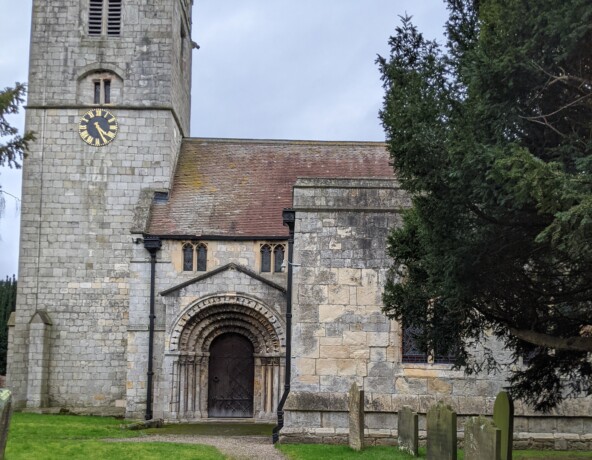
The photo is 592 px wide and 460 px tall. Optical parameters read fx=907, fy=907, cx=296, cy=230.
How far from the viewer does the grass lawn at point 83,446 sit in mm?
13930

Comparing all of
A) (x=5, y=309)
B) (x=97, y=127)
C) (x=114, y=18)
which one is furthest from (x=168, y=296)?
(x=5, y=309)

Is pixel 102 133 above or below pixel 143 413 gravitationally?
above

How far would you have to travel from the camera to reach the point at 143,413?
2514 centimetres

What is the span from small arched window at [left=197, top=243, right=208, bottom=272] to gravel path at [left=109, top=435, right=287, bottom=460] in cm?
736

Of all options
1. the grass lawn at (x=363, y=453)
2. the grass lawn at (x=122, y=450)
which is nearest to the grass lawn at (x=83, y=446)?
the grass lawn at (x=122, y=450)

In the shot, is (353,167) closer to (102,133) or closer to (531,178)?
(102,133)

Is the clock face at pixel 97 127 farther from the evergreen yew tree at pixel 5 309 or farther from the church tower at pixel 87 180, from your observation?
the evergreen yew tree at pixel 5 309

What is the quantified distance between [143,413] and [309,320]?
35.0ft

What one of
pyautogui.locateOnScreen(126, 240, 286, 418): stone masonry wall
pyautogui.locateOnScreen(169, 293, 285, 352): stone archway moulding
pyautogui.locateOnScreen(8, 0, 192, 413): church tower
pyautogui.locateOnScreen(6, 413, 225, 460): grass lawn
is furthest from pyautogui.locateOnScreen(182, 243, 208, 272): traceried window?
pyautogui.locateOnScreen(6, 413, 225, 460): grass lawn

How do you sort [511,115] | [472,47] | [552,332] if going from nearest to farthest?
[511,115]
[472,47]
[552,332]

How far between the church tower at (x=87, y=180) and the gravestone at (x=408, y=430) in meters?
13.3

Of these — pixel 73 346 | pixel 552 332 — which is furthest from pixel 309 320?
pixel 73 346

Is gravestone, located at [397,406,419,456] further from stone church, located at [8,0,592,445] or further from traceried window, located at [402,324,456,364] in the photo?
stone church, located at [8,0,592,445]

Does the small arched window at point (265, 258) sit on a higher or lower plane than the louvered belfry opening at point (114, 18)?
lower
